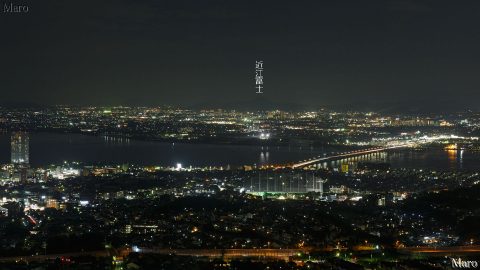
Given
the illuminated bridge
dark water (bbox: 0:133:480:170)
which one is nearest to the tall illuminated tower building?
dark water (bbox: 0:133:480:170)

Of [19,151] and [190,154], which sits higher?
[19,151]

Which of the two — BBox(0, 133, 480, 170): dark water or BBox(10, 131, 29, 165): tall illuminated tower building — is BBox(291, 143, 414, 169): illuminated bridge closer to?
BBox(0, 133, 480, 170): dark water


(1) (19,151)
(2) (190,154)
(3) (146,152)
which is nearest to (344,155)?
(2) (190,154)

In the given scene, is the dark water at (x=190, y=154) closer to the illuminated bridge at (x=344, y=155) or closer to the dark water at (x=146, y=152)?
the dark water at (x=146, y=152)

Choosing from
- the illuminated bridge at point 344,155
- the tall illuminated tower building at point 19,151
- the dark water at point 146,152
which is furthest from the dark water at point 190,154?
the illuminated bridge at point 344,155

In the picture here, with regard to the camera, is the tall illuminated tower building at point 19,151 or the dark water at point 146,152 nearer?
the tall illuminated tower building at point 19,151

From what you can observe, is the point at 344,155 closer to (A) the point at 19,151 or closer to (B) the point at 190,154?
(B) the point at 190,154

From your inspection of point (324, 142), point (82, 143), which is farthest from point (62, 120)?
point (324, 142)

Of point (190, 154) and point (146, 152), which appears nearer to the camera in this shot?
point (190, 154)

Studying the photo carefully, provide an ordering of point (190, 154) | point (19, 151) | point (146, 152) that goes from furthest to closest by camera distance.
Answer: point (146, 152), point (190, 154), point (19, 151)
